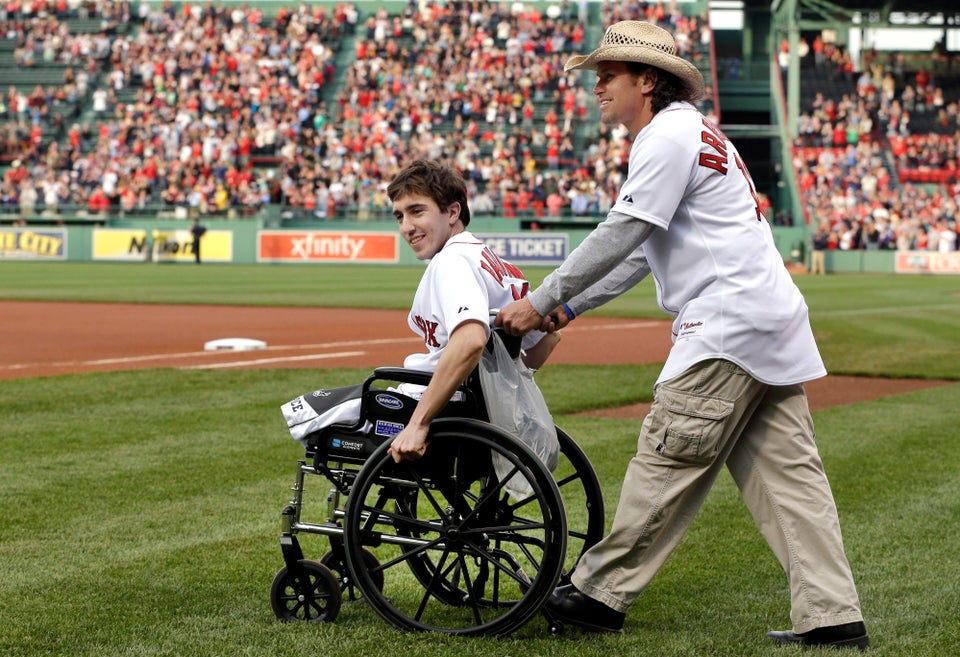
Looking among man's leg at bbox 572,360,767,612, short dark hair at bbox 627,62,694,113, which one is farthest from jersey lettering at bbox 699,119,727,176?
man's leg at bbox 572,360,767,612

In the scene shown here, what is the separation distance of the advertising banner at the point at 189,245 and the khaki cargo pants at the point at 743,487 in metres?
39.3

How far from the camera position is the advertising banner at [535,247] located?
39812 mm

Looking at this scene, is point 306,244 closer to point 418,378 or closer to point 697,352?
point 418,378

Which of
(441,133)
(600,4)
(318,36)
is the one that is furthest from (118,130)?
(600,4)

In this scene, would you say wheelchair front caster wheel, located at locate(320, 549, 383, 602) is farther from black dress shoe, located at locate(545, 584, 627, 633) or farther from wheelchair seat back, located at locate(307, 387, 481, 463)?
black dress shoe, located at locate(545, 584, 627, 633)

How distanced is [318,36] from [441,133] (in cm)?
874

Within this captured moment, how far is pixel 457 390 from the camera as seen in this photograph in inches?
167

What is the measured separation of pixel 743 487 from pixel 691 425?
43 cm

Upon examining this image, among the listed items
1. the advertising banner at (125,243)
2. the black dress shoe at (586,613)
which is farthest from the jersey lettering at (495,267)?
the advertising banner at (125,243)

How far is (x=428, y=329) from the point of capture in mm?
4367

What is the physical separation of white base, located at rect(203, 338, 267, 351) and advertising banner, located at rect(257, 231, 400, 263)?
26337 mm

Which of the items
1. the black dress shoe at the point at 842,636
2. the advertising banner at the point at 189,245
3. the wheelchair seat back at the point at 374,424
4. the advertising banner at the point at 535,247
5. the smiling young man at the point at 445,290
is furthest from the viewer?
the advertising banner at the point at 189,245

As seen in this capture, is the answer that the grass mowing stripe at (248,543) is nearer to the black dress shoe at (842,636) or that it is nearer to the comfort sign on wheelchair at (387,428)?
the black dress shoe at (842,636)

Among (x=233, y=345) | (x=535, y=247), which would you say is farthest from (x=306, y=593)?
(x=535, y=247)
